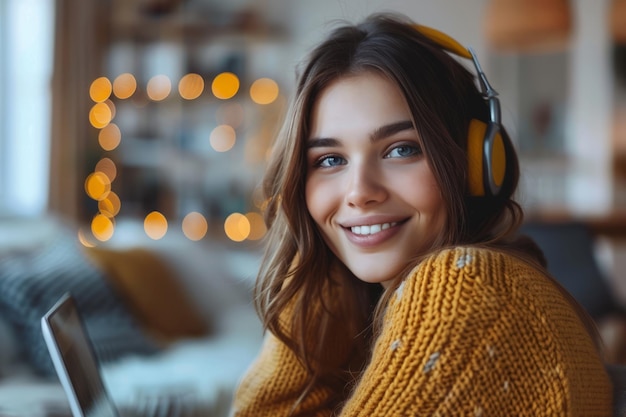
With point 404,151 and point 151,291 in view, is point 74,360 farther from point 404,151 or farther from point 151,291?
point 151,291

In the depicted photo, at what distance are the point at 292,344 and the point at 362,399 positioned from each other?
14.4 inches

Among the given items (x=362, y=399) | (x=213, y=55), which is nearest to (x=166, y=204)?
(x=213, y=55)

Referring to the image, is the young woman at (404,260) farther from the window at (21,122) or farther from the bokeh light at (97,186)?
the bokeh light at (97,186)

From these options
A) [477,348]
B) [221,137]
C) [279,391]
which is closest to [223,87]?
[221,137]


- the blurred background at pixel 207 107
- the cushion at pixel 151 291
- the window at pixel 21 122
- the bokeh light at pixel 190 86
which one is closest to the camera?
the cushion at pixel 151 291

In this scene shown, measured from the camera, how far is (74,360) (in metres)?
0.88

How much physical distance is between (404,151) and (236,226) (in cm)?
458

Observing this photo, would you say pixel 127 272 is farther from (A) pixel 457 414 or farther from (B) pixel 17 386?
(A) pixel 457 414

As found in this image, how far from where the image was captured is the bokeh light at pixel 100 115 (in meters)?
5.23

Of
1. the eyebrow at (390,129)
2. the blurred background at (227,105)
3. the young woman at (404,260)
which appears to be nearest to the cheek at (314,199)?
the young woman at (404,260)

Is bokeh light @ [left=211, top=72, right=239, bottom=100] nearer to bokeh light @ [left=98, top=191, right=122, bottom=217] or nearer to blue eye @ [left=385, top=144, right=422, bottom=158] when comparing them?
bokeh light @ [left=98, top=191, right=122, bottom=217]

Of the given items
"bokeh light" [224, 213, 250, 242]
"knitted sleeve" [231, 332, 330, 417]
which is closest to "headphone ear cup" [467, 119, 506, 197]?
"knitted sleeve" [231, 332, 330, 417]

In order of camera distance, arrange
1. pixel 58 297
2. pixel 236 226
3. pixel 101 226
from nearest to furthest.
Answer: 1. pixel 58 297
2. pixel 101 226
3. pixel 236 226

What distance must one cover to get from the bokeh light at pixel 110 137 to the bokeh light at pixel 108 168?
12 cm
